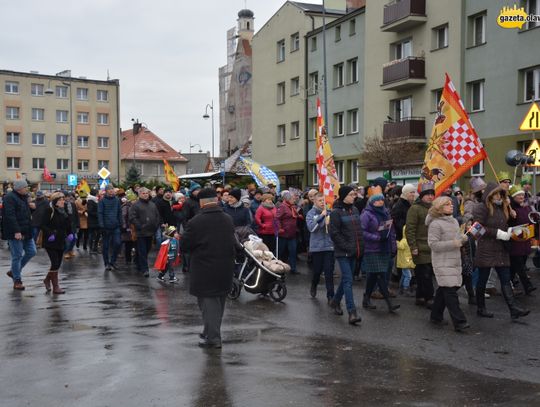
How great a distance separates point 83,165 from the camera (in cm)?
8494

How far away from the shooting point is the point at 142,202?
49.0ft

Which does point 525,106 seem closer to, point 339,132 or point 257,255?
point 339,132

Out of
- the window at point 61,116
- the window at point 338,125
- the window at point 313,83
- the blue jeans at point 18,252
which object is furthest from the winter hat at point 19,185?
the window at point 61,116

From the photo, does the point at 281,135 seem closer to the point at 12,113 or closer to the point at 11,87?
the point at 12,113

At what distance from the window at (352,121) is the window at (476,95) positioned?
10.2m

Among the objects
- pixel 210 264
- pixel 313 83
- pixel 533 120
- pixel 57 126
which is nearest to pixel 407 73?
pixel 313 83

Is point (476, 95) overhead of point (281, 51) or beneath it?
beneath

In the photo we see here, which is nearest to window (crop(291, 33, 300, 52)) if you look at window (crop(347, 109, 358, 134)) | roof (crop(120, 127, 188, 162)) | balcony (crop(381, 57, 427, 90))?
window (crop(347, 109, 358, 134))

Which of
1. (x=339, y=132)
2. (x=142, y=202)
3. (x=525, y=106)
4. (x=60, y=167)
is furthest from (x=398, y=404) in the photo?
(x=60, y=167)

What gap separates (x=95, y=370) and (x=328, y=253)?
16.9 feet

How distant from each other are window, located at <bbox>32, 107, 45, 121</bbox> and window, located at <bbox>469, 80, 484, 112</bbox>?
2435 inches

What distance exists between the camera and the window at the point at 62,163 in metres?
82.9

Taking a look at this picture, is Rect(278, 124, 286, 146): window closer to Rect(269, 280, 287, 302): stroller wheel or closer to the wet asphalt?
Rect(269, 280, 287, 302): stroller wheel

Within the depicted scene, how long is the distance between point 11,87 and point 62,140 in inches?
317
